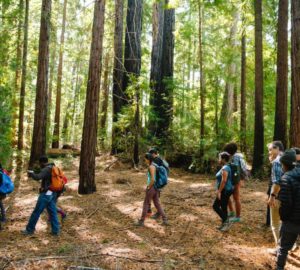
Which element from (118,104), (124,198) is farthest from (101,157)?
(124,198)

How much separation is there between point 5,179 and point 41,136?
740cm

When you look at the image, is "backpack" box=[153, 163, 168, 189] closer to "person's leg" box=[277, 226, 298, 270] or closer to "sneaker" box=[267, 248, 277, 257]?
"sneaker" box=[267, 248, 277, 257]

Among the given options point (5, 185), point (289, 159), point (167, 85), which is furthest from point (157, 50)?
point (289, 159)

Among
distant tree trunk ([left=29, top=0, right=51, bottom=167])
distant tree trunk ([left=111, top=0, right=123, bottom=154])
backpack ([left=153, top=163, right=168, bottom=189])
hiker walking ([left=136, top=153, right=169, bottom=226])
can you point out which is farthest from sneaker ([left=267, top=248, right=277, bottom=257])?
distant tree trunk ([left=29, top=0, right=51, bottom=167])

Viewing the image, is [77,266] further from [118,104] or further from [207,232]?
[118,104]

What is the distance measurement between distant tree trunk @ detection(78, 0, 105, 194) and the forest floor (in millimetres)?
722

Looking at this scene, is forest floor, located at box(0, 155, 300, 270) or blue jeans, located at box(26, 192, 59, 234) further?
blue jeans, located at box(26, 192, 59, 234)

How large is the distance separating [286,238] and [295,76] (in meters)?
3.88

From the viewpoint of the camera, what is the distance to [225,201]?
7.12 meters

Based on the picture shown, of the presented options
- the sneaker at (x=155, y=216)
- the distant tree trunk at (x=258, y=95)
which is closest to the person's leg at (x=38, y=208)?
the sneaker at (x=155, y=216)

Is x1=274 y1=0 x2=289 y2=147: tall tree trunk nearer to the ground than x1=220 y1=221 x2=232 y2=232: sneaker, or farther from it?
farther from it

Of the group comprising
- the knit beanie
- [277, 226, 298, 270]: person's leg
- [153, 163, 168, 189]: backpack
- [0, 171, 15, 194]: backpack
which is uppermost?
the knit beanie

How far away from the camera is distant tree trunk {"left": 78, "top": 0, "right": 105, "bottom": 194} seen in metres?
10.4

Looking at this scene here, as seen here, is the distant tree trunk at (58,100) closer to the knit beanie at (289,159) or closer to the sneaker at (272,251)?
the sneaker at (272,251)
